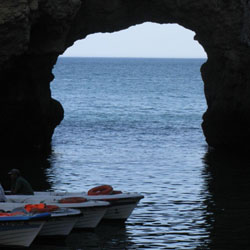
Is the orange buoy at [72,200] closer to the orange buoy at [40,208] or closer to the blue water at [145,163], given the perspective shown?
the orange buoy at [40,208]

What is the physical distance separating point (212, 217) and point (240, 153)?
60.3 ft

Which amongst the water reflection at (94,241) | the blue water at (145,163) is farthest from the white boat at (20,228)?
the blue water at (145,163)

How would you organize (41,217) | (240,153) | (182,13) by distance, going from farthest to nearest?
(240,153), (182,13), (41,217)

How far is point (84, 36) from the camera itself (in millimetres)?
46125

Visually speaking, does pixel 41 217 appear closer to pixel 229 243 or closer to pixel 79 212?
pixel 79 212

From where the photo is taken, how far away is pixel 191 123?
231 ft

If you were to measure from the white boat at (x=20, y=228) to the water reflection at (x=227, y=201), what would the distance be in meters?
5.35

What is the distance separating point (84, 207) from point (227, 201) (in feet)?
27.7

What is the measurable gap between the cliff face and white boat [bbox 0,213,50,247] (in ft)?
46.6

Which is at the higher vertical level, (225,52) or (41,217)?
(225,52)

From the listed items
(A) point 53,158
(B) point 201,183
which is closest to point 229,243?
(B) point 201,183

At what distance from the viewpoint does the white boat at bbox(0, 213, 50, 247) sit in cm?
2416

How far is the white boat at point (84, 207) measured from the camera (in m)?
26.7

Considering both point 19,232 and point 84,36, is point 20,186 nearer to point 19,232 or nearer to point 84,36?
point 19,232
